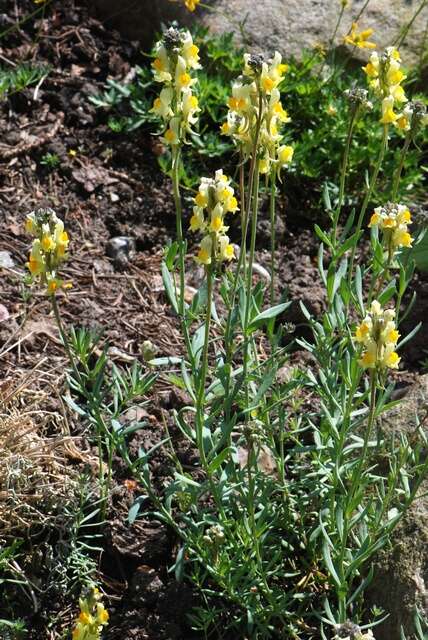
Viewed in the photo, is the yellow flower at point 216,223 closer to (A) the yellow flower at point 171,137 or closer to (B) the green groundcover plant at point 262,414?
(B) the green groundcover plant at point 262,414

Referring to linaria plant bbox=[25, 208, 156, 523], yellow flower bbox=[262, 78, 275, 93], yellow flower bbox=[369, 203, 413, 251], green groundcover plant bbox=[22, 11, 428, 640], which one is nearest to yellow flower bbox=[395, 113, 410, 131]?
green groundcover plant bbox=[22, 11, 428, 640]

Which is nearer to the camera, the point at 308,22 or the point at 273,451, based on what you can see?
the point at 273,451

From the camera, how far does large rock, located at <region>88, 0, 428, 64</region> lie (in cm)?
Result: 570

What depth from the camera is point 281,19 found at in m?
5.79

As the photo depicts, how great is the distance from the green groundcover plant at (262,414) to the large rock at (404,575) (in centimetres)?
6

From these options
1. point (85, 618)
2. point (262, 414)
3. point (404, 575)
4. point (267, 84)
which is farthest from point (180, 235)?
point (404, 575)

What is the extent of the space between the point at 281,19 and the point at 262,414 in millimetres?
3336

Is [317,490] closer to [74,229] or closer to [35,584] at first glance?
[35,584]

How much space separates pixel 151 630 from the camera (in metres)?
3.32

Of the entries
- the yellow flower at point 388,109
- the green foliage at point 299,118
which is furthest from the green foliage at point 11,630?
the green foliage at point 299,118

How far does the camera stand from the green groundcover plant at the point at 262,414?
2699 mm

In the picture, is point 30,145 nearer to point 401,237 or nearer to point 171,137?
point 171,137

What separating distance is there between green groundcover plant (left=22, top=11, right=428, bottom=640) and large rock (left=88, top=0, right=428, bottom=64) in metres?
2.66

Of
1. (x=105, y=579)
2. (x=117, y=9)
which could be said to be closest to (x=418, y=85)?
(x=117, y=9)
